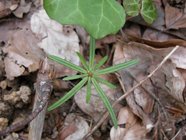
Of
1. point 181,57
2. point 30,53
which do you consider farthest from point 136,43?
point 30,53

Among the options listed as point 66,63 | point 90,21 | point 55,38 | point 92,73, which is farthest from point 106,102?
point 55,38

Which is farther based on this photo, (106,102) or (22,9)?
(22,9)

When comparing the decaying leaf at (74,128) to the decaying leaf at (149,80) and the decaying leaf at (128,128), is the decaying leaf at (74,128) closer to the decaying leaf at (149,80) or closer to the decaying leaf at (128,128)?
the decaying leaf at (128,128)

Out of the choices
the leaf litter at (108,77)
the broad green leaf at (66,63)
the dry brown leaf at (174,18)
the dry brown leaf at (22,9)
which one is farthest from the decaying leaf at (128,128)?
the dry brown leaf at (22,9)

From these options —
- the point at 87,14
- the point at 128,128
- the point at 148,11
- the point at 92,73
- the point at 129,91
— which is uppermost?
the point at 87,14

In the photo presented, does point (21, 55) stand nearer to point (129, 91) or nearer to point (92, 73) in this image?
point (92, 73)

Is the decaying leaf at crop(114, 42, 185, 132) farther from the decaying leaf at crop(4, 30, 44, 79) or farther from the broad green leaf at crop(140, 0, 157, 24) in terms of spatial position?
the decaying leaf at crop(4, 30, 44, 79)

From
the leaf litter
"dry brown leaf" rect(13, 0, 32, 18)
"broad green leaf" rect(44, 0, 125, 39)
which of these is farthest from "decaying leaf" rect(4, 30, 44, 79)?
"broad green leaf" rect(44, 0, 125, 39)
